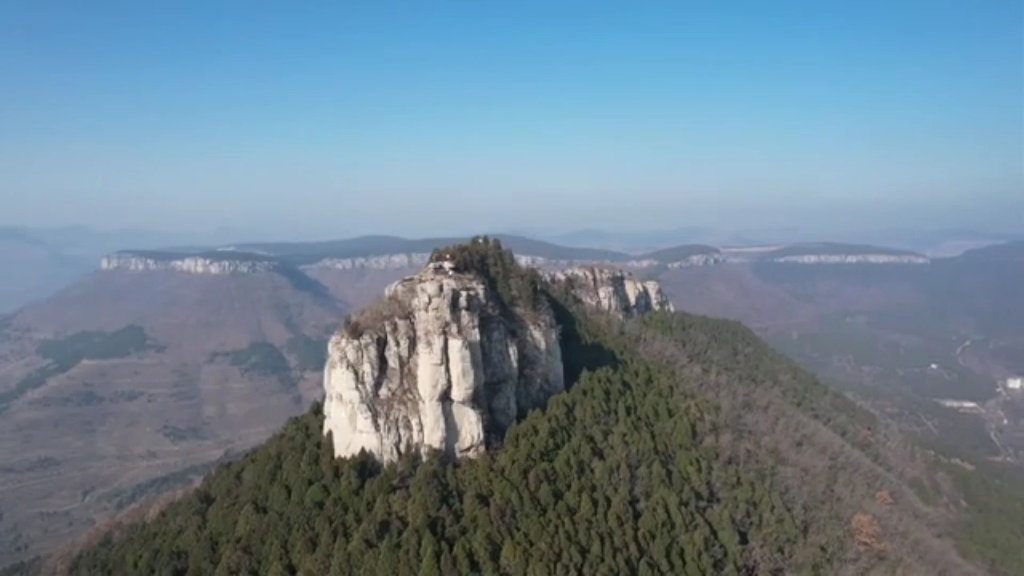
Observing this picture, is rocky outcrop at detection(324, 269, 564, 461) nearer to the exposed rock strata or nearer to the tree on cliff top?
the exposed rock strata

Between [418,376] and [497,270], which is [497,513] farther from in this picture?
[497,270]

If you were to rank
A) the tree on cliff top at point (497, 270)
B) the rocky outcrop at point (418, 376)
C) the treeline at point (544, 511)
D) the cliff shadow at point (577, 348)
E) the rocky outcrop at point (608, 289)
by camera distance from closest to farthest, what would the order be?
the treeline at point (544, 511)
the rocky outcrop at point (418, 376)
the tree on cliff top at point (497, 270)
the cliff shadow at point (577, 348)
the rocky outcrop at point (608, 289)

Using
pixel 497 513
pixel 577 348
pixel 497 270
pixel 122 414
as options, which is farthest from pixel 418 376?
pixel 122 414

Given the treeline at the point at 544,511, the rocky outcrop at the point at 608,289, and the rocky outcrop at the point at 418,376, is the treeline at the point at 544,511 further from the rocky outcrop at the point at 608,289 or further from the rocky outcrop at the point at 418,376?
the rocky outcrop at the point at 608,289

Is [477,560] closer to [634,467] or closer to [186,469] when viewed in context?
[634,467]

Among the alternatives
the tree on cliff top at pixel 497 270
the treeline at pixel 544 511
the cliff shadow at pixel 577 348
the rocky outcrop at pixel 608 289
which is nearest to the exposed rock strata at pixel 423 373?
the treeline at pixel 544 511
